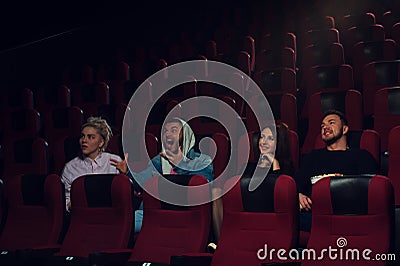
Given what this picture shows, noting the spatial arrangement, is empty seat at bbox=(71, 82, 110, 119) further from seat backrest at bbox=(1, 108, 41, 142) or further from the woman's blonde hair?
the woman's blonde hair

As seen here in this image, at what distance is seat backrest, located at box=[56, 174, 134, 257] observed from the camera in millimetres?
2041

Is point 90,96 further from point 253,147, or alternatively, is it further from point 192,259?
point 192,259

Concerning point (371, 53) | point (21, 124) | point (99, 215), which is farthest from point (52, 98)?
point (99, 215)

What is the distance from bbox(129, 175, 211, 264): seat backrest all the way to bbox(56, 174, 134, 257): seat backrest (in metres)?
0.06

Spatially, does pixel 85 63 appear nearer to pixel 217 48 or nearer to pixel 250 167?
pixel 217 48

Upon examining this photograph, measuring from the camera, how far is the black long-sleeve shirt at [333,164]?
6.92ft

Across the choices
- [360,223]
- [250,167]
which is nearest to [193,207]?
[250,167]

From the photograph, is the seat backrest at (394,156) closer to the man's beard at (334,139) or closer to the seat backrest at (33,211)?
the man's beard at (334,139)

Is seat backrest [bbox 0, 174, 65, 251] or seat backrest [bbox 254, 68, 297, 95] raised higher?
seat backrest [bbox 254, 68, 297, 95]

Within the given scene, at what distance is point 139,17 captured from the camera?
543 cm

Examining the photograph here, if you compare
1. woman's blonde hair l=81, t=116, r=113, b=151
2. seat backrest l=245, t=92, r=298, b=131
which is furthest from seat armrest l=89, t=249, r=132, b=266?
seat backrest l=245, t=92, r=298, b=131

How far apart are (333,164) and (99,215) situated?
0.68 m

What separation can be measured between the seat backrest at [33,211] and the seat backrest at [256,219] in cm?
57

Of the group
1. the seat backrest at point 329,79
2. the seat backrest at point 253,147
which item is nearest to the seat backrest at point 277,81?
the seat backrest at point 329,79
